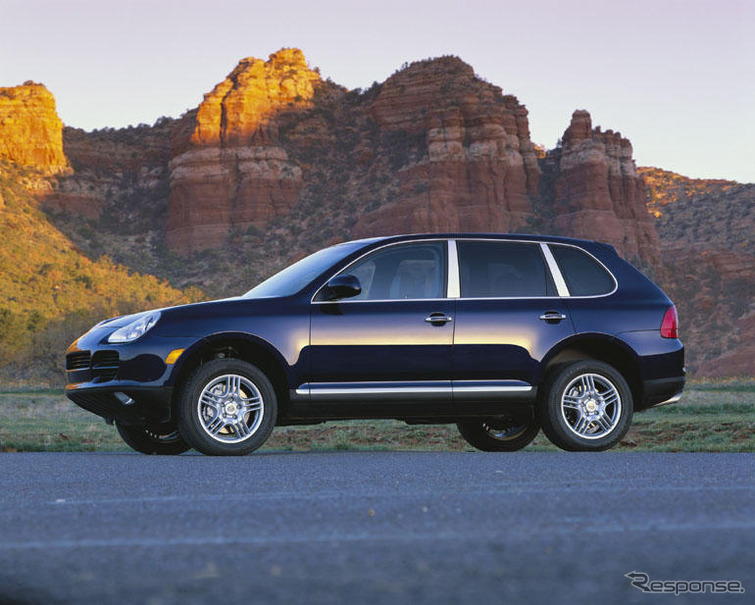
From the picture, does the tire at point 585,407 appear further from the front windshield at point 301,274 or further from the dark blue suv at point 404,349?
the front windshield at point 301,274

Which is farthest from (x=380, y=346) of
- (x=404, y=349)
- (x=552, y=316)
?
(x=552, y=316)

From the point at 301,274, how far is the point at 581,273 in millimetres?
2582

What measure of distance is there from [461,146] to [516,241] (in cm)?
8426

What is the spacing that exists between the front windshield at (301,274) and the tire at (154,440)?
1.54 m

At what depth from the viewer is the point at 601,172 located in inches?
3752

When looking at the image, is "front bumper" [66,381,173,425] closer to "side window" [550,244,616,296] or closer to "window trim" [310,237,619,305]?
"window trim" [310,237,619,305]

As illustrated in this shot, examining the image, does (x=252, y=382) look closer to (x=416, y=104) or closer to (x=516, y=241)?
(x=516, y=241)

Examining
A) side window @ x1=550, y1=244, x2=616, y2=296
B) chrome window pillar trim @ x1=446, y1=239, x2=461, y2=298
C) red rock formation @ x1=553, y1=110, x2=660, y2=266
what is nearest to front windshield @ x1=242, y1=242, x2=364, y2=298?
chrome window pillar trim @ x1=446, y1=239, x2=461, y2=298

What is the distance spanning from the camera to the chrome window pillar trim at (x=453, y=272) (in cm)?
995

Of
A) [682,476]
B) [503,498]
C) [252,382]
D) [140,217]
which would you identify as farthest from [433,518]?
[140,217]

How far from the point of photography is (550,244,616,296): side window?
10.3 metres

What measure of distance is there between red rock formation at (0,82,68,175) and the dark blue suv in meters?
93.9

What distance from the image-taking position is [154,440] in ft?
34.5
